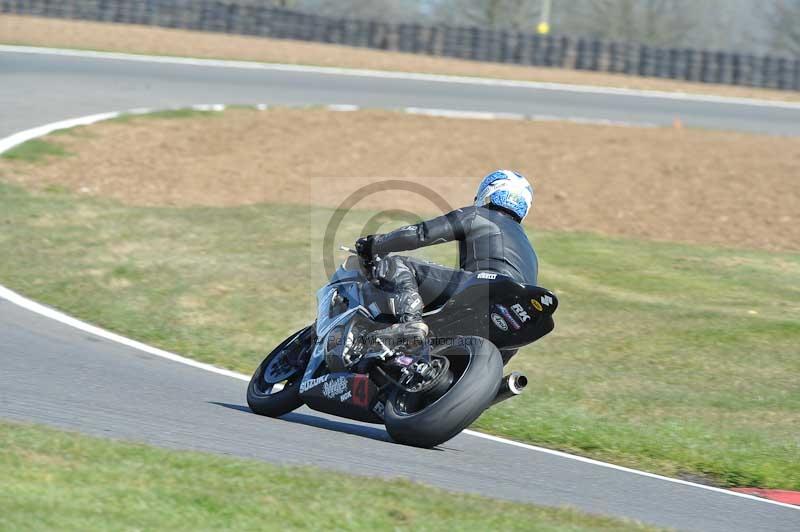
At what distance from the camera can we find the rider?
675cm

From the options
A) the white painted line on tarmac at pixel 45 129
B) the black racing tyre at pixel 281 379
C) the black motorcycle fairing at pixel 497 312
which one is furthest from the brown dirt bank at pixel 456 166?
the black motorcycle fairing at pixel 497 312

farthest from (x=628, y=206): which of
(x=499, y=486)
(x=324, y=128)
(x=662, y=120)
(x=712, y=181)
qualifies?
(x=499, y=486)

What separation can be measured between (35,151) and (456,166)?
6.15m

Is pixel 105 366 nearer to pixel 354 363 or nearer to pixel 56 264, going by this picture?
pixel 354 363

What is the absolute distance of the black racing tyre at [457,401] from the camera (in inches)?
252

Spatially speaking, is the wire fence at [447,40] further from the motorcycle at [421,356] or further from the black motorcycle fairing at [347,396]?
the black motorcycle fairing at [347,396]

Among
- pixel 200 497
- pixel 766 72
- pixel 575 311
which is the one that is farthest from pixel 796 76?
pixel 200 497

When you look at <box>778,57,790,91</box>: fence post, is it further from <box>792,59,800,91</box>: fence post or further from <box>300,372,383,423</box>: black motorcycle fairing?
<box>300,372,383,423</box>: black motorcycle fairing

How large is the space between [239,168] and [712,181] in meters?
7.07

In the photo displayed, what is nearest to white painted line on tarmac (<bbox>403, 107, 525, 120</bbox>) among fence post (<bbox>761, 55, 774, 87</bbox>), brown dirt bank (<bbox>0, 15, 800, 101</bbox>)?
brown dirt bank (<bbox>0, 15, 800, 101</bbox>)

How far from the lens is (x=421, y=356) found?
264 inches

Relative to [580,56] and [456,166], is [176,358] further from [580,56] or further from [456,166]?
[580,56]

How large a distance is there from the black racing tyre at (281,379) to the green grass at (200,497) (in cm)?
173

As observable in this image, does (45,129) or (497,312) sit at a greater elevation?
(497,312)
